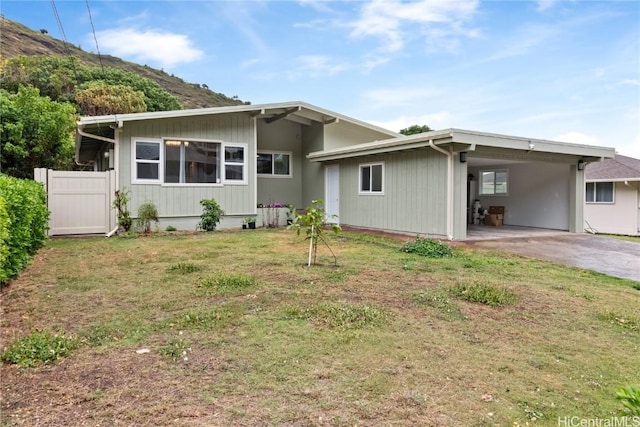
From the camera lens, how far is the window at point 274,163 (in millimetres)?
15312

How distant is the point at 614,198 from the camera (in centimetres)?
1736

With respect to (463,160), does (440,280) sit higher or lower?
lower

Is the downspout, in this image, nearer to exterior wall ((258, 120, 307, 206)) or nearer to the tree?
exterior wall ((258, 120, 307, 206))

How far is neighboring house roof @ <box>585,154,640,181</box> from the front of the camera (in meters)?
16.4

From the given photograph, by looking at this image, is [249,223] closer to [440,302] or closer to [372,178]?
[372,178]

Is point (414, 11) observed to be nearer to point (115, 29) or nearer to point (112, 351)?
point (115, 29)

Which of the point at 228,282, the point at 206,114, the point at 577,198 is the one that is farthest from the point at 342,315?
the point at 577,198

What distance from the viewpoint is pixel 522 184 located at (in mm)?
14531

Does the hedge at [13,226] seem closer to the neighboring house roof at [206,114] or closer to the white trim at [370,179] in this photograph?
the neighboring house roof at [206,114]

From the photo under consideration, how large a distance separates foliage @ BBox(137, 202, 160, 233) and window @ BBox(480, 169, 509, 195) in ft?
41.3

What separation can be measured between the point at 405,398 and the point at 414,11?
12863 mm

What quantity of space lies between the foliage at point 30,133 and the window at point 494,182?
16988 millimetres

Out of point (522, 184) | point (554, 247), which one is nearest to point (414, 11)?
point (522, 184)

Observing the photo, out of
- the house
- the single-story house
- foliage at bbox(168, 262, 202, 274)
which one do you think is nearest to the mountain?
the single-story house
